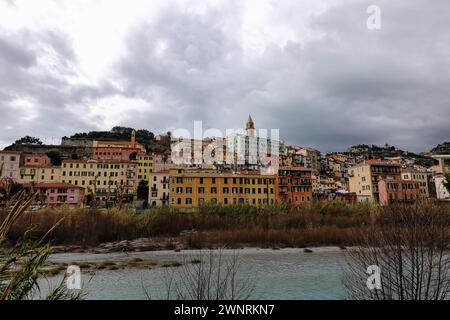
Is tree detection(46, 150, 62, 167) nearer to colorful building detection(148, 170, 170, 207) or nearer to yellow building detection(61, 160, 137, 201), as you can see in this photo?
yellow building detection(61, 160, 137, 201)

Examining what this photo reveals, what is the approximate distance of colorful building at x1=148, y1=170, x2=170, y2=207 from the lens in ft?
211

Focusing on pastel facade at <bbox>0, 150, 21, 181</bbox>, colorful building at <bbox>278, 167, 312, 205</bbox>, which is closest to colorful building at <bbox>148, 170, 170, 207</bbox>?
colorful building at <bbox>278, 167, 312, 205</bbox>

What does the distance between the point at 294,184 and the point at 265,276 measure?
44175 millimetres

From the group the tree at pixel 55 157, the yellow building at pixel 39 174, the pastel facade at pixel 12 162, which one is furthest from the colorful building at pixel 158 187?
the tree at pixel 55 157

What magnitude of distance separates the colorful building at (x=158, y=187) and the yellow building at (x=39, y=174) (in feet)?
71.9

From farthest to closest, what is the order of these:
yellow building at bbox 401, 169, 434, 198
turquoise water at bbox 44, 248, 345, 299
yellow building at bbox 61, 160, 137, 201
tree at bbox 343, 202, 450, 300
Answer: yellow building at bbox 401, 169, 434, 198 < yellow building at bbox 61, 160, 137, 201 < turquoise water at bbox 44, 248, 345, 299 < tree at bbox 343, 202, 450, 300

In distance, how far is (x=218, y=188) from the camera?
53.0 m

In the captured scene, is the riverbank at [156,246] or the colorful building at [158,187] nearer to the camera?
the riverbank at [156,246]

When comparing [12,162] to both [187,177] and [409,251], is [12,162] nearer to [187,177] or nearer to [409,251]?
[187,177]

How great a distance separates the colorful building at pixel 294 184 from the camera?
2281 inches

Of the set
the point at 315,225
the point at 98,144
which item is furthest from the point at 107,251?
the point at 98,144

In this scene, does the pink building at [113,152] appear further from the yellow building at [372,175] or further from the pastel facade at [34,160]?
the yellow building at [372,175]
